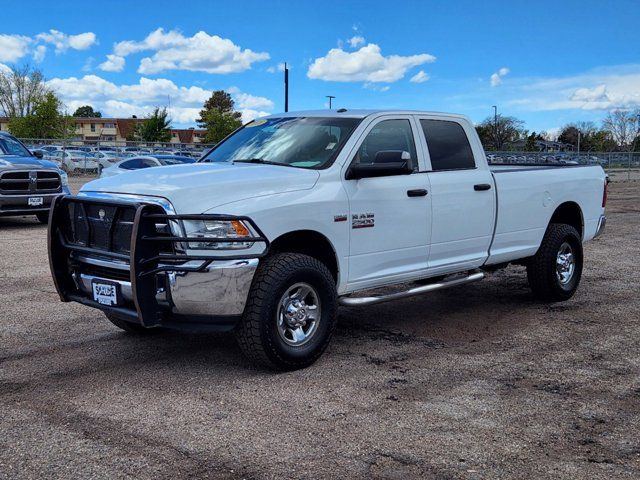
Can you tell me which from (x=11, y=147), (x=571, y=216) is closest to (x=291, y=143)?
(x=571, y=216)

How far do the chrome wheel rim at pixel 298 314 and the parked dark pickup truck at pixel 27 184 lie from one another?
400 inches

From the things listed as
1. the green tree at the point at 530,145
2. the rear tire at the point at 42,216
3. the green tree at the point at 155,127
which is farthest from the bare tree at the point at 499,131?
the rear tire at the point at 42,216

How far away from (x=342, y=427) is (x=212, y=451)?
2.64ft

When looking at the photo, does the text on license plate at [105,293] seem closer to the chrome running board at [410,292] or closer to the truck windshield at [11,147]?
the chrome running board at [410,292]

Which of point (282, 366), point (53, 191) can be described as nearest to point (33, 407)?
point (282, 366)

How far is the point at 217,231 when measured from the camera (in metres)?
5.01

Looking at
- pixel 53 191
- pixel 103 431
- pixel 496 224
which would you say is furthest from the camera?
pixel 53 191

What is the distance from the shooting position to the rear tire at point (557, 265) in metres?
7.96

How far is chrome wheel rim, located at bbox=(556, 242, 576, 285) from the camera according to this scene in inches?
322

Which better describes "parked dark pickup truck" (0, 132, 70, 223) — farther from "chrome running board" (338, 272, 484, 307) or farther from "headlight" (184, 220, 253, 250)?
"headlight" (184, 220, 253, 250)

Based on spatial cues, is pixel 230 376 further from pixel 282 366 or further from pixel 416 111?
pixel 416 111

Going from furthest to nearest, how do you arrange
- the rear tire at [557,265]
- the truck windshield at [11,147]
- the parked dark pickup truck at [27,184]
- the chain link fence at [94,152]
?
1. the chain link fence at [94,152]
2. the truck windshield at [11,147]
3. the parked dark pickup truck at [27,184]
4. the rear tire at [557,265]

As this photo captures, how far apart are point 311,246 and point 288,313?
2.07ft

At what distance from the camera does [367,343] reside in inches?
251
